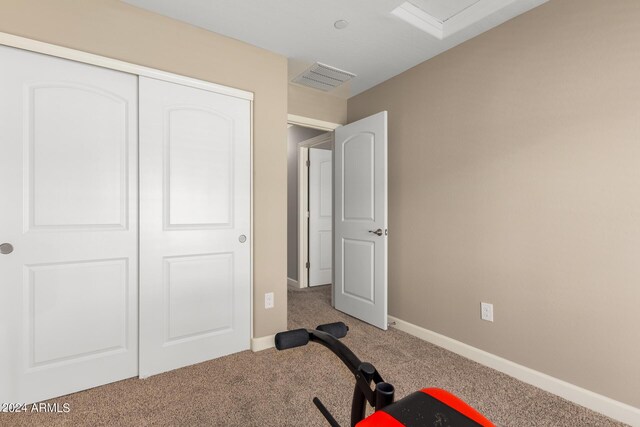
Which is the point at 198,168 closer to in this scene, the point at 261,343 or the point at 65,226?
the point at 65,226

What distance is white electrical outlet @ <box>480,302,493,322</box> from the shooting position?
2.31m

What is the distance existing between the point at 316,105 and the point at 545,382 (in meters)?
3.04

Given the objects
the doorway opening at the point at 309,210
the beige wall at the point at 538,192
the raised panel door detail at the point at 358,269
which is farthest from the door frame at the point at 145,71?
the doorway opening at the point at 309,210

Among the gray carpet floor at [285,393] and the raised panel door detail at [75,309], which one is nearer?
the gray carpet floor at [285,393]

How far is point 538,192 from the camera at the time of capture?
2.05 metres

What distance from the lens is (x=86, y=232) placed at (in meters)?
1.93

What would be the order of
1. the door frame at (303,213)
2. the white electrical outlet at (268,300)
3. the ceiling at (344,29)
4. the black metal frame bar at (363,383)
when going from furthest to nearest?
the door frame at (303,213) → the white electrical outlet at (268,300) → the ceiling at (344,29) → the black metal frame bar at (363,383)

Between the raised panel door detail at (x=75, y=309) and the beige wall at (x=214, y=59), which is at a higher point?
the beige wall at (x=214, y=59)

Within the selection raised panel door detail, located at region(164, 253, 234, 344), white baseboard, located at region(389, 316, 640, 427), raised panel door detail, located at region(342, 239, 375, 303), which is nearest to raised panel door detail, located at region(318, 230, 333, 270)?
raised panel door detail, located at region(342, 239, 375, 303)

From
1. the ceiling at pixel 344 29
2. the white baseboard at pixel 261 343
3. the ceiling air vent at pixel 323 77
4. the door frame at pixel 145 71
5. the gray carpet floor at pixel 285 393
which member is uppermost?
the ceiling at pixel 344 29

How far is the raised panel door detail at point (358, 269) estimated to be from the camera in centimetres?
309

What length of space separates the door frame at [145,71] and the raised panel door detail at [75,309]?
899mm

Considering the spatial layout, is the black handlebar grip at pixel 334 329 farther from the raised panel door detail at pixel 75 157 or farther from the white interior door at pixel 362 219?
the white interior door at pixel 362 219

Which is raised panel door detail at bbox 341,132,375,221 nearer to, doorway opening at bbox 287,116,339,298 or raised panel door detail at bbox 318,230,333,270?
doorway opening at bbox 287,116,339,298
